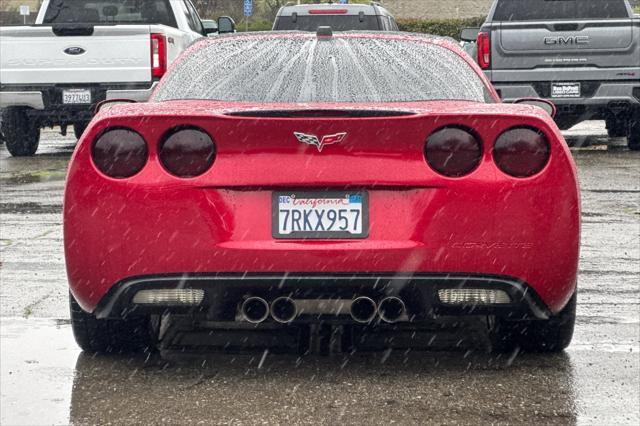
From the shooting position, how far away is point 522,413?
468cm

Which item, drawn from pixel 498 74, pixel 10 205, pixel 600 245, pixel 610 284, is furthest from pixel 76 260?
pixel 498 74

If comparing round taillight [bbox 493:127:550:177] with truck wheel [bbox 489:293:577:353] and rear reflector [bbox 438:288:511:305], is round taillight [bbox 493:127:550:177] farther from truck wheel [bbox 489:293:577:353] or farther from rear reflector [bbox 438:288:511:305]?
truck wheel [bbox 489:293:577:353]

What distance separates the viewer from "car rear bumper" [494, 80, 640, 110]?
16094mm

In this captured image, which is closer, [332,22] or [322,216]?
[322,216]

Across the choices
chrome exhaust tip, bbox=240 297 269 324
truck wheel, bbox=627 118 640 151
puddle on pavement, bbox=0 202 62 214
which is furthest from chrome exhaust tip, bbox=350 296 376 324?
truck wheel, bbox=627 118 640 151

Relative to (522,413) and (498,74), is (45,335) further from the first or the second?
(498,74)

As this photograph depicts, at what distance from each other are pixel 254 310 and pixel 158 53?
436 inches

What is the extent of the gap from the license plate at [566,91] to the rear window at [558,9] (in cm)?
168

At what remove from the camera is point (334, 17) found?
59.7 feet

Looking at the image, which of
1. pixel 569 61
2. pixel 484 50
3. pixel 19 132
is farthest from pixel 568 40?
pixel 19 132

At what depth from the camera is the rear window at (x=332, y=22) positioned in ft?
59.0

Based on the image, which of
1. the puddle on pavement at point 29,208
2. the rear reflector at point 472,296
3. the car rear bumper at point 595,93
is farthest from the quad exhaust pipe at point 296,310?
the car rear bumper at point 595,93

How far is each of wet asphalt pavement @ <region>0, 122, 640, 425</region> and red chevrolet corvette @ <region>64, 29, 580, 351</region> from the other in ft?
0.85

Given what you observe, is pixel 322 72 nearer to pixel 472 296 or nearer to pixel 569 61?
pixel 472 296
